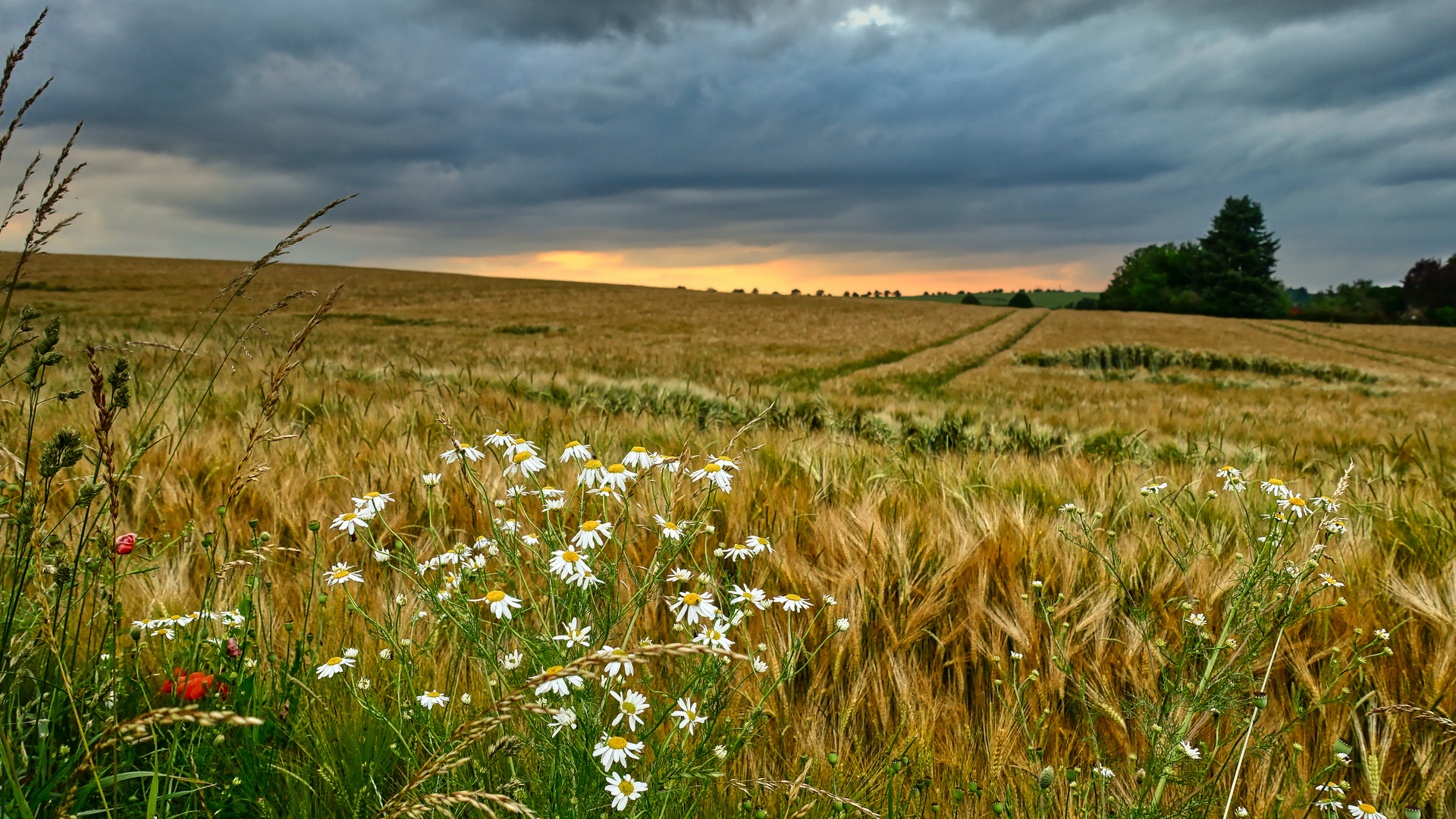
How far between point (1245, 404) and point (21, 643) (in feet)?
40.1

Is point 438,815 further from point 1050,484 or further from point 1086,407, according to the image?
point 1086,407

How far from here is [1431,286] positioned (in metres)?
81.8

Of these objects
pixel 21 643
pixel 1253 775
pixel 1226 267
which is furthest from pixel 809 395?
pixel 1226 267

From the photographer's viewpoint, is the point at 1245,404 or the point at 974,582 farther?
the point at 1245,404

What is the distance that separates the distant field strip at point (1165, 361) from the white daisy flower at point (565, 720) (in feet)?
70.7

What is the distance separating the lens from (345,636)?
177 centimetres

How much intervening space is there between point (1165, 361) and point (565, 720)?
87.6 ft

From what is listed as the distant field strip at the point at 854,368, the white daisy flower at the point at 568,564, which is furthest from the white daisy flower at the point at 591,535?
the distant field strip at the point at 854,368

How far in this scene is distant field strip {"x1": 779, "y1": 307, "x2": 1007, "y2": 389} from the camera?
40.7ft

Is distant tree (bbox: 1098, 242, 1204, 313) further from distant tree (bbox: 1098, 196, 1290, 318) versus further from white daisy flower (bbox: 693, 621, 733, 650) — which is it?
white daisy flower (bbox: 693, 621, 733, 650)

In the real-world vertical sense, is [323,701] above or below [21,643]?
below

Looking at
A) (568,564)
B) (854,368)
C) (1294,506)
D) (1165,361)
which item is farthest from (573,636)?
(1165,361)

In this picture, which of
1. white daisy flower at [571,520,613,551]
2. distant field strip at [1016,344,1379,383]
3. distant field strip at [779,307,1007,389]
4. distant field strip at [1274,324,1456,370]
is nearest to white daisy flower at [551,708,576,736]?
white daisy flower at [571,520,613,551]

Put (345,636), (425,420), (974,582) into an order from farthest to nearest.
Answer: (425,420) < (974,582) < (345,636)
